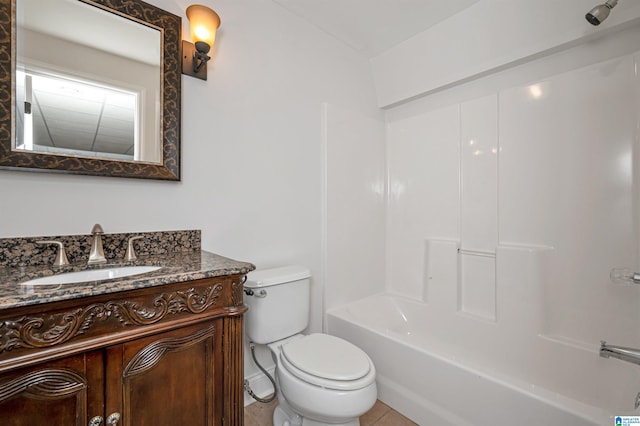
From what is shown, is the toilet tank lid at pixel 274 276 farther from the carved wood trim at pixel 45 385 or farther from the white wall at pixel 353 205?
the carved wood trim at pixel 45 385

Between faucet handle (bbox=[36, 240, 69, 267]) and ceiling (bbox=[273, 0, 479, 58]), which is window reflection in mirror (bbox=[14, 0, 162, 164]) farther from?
ceiling (bbox=[273, 0, 479, 58])

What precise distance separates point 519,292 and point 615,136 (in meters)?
0.98

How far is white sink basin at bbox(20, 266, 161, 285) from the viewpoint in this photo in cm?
94

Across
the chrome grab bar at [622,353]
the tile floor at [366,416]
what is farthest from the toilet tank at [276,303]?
the chrome grab bar at [622,353]

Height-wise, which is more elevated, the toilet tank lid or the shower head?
the shower head

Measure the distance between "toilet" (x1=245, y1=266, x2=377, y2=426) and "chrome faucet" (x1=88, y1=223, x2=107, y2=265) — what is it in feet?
2.09

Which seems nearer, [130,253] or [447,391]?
[130,253]

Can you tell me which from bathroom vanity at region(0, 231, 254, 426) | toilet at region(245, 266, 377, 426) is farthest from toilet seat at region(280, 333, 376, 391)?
bathroom vanity at region(0, 231, 254, 426)

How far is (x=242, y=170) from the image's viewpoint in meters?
1.65

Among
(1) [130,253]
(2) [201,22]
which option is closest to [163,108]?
(2) [201,22]

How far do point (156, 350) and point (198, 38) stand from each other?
4.41ft

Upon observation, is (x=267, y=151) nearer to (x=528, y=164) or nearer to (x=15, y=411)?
(x=15, y=411)

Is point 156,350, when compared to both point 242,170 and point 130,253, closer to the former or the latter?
point 130,253

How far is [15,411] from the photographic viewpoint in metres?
0.69
